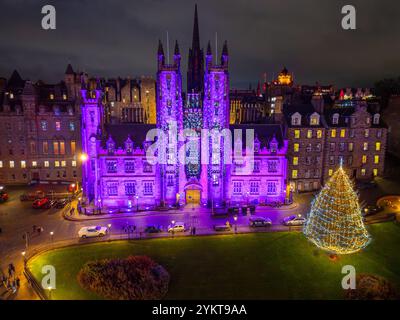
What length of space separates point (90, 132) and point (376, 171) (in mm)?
61489

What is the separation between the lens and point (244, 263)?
37781mm

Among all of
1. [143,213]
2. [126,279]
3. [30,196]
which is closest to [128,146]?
[143,213]

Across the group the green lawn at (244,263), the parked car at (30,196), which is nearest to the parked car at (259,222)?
the green lawn at (244,263)

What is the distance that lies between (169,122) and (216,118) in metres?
8.65

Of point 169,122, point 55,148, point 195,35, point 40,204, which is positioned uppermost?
point 195,35

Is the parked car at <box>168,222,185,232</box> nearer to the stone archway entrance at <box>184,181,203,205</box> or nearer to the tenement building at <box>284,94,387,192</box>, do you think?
the stone archway entrance at <box>184,181,203,205</box>

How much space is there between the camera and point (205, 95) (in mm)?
56219

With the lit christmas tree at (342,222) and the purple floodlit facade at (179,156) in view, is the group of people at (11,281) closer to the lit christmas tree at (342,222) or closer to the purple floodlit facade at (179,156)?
the purple floodlit facade at (179,156)

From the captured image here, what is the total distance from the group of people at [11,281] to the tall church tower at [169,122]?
90.9ft

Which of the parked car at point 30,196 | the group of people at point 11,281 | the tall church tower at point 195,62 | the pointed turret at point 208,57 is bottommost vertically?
the group of people at point 11,281

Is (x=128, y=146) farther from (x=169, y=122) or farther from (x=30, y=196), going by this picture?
(x=30, y=196)

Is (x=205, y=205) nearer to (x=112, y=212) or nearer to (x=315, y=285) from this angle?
(x=112, y=212)

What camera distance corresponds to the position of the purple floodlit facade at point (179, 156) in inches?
2210

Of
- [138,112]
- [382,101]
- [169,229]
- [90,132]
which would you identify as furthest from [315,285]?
[382,101]
